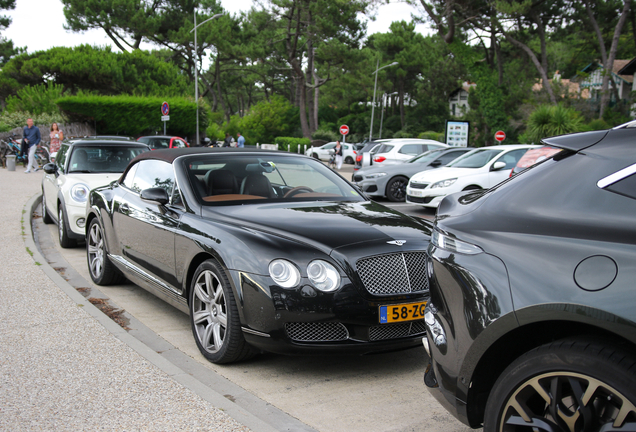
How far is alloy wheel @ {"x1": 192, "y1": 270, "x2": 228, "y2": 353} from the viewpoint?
4000 millimetres

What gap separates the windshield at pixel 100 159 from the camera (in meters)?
9.40

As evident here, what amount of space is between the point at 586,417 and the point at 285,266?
81.1 inches

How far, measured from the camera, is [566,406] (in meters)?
2.04

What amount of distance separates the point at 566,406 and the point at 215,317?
258 cm

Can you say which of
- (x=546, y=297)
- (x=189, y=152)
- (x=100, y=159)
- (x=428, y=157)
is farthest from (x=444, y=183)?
(x=546, y=297)

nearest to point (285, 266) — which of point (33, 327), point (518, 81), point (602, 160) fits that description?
point (602, 160)

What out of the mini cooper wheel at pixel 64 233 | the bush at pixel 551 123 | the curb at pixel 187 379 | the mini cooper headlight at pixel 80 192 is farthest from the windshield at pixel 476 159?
the bush at pixel 551 123

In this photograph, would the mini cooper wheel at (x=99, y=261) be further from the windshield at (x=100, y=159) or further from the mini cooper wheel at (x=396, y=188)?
the mini cooper wheel at (x=396, y=188)

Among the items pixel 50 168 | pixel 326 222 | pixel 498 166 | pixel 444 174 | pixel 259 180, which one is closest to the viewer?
pixel 326 222

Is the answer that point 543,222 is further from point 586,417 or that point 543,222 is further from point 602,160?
point 586,417

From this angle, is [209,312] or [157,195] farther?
[157,195]

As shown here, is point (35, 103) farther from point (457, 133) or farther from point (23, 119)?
point (457, 133)

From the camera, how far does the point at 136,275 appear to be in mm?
5355

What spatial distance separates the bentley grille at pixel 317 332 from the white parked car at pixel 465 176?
9.03 metres
